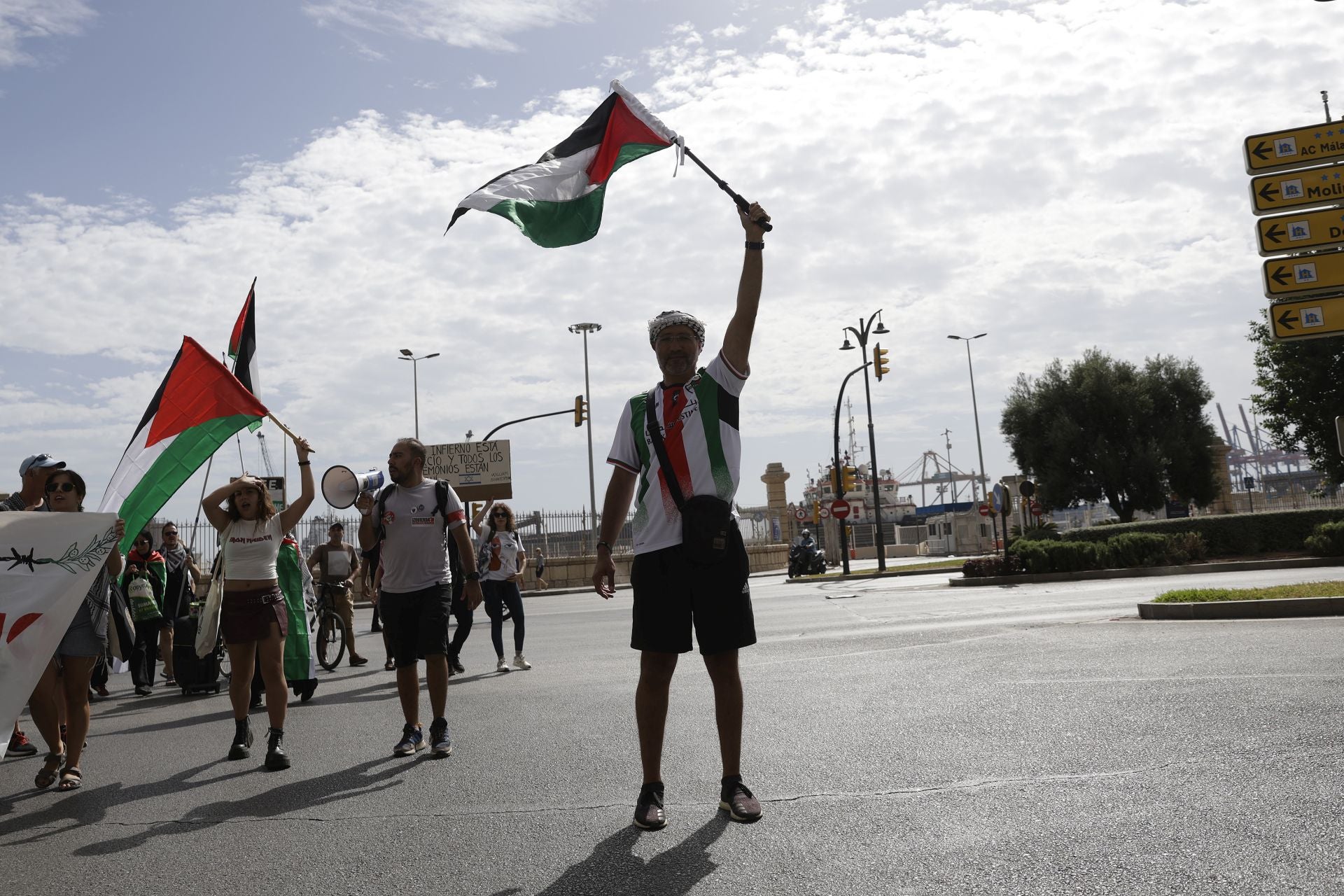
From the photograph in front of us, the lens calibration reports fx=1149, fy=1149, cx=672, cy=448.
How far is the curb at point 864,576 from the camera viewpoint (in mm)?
31812

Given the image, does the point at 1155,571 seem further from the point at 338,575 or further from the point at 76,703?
the point at 76,703

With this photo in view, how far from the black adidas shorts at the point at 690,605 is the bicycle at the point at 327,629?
8.36 m

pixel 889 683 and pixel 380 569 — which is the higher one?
pixel 380 569

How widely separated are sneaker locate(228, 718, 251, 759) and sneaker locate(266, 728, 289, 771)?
0.43 meters

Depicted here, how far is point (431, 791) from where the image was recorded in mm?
4992

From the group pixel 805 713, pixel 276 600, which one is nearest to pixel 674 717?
pixel 805 713

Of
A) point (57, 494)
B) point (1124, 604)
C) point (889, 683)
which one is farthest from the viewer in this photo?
point (1124, 604)

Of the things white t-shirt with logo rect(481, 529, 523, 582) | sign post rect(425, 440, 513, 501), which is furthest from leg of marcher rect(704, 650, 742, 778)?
sign post rect(425, 440, 513, 501)

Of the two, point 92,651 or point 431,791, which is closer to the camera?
point 431,791

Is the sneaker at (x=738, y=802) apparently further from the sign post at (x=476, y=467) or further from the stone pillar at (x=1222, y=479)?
the stone pillar at (x=1222, y=479)

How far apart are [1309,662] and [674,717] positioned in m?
3.94

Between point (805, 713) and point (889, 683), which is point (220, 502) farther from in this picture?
point (889, 683)

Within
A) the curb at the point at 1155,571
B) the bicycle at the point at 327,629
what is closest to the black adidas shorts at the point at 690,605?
the bicycle at the point at 327,629

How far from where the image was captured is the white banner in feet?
17.4
